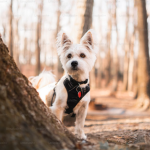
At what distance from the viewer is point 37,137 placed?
185 centimetres

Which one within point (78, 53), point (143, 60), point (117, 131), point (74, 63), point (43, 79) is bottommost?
point (117, 131)

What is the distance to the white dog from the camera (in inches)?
140

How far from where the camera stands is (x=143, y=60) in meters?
9.70

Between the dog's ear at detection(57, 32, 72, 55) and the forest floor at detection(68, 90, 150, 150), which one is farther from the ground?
the dog's ear at detection(57, 32, 72, 55)

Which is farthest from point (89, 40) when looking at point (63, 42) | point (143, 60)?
point (143, 60)

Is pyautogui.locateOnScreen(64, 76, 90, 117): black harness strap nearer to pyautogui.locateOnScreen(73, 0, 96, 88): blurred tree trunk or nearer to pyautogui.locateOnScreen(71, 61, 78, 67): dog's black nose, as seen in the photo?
pyautogui.locateOnScreen(71, 61, 78, 67): dog's black nose

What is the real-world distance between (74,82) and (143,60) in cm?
721

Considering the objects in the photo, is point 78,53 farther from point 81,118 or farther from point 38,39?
point 38,39

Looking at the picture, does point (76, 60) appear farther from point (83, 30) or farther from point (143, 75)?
point (143, 75)

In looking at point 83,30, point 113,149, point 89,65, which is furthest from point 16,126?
point 83,30

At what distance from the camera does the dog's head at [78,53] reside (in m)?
3.55

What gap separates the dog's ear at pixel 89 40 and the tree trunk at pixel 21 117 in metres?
1.93

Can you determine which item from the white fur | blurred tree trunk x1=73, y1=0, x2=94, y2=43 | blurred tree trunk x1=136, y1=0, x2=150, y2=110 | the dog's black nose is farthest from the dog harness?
blurred tree trunk x1=136, y1=0, x2=150, y2=110

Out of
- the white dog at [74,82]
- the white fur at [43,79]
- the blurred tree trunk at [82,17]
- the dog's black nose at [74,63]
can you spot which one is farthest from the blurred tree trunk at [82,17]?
the dog's black nose at [74,63]
